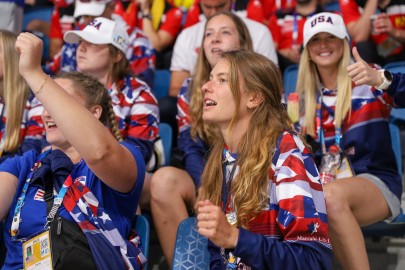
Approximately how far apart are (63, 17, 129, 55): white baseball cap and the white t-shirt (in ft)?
2.53

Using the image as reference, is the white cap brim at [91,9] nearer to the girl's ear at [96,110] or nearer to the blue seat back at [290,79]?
the blue seat back at [290,79]

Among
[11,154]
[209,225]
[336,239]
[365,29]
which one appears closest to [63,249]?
[209,225]

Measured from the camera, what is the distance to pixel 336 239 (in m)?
2.69

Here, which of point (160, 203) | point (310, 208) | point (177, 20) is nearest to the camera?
point (310, 208)

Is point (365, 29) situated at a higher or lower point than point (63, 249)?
higher

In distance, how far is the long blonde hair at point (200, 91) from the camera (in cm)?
349

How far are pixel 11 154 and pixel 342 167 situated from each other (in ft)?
5.57

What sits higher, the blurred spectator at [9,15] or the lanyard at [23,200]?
the blurred spectator at [9,15]

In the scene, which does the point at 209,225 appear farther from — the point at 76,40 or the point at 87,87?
the point at 76,40

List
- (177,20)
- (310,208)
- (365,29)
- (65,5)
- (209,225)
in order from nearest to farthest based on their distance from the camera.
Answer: (209,225), (310,208), (365,29), (177,20), (65,5)

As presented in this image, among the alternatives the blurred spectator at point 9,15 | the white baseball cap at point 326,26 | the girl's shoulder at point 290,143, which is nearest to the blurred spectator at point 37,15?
the blurred spectator at point 9,15

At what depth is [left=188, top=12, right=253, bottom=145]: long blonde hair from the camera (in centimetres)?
349

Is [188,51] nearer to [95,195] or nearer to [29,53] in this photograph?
[95,195]

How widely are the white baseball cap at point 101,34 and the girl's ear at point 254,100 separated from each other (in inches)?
59.2
